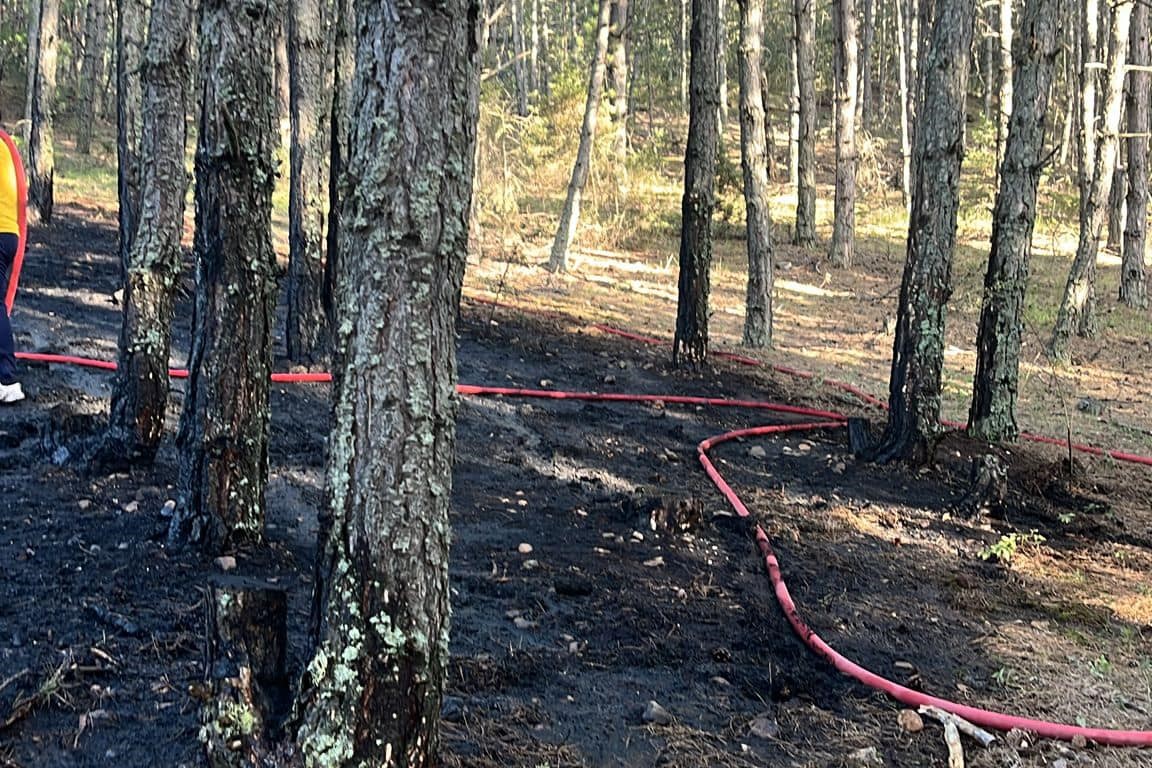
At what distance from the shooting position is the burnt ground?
11.9ft

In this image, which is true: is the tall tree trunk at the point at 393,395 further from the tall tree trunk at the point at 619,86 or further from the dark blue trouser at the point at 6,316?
the tall tree trunk at the point at 619,86

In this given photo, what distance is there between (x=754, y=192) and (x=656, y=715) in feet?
30.7

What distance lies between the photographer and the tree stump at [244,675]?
2.86m

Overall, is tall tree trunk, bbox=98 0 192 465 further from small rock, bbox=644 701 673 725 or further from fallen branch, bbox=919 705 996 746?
fallen branch, bbox=919 705 996 746

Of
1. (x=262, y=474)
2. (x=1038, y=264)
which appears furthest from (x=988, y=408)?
(x=1038, y=264)

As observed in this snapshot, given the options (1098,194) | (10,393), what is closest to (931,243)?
(10,393)

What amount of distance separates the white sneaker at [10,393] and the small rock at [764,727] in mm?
5653

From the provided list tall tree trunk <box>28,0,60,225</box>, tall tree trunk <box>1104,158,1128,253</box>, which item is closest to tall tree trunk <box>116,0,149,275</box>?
tall tree trunk <box>28,0,60,225</box>

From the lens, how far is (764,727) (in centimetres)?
381

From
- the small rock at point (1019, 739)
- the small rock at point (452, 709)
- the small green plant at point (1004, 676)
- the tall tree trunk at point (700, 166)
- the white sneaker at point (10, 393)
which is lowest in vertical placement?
the small rock at point (1019, 739)

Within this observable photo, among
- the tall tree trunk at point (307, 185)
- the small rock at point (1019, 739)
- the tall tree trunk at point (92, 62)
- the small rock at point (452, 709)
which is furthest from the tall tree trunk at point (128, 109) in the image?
the tall tree trunk at point (92, 62)

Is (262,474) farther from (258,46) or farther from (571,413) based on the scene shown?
(571,413)

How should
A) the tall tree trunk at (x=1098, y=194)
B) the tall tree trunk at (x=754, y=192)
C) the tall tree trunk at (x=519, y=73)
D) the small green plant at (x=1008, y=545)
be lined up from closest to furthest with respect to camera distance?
the small green plant at (x=1008, y=545)
the tall tree trunk at (x=754, y=192)
the tall tree trunk at (x=1098, y=194)
the tall tree trunk at (x=519, y=73)

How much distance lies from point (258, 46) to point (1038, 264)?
2124 centimetres
